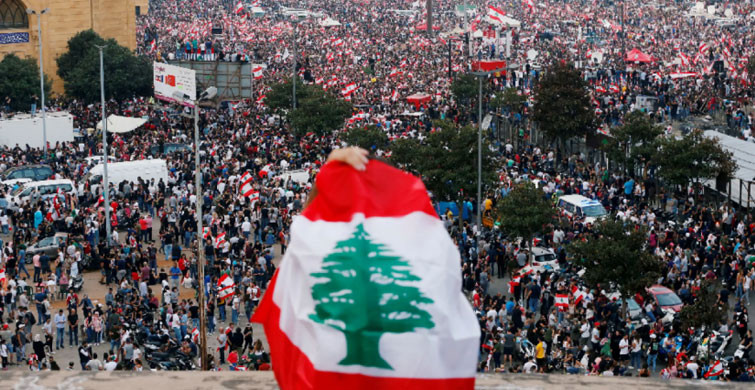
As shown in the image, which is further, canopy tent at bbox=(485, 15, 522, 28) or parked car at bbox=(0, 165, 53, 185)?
canopy tent at bbox=(485, 15, 522, 28)

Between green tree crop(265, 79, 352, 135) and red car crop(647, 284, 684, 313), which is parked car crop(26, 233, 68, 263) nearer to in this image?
red car crop(647, 284, 684, 313)

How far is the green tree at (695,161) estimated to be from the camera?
32.4m

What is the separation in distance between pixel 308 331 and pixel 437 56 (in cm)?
6768

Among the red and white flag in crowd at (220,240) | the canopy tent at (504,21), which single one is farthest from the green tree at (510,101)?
the red and white flag in crowd at (220,240)

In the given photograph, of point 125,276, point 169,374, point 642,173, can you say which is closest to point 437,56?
point 642,173

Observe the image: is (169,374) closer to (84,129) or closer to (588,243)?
(588,243)

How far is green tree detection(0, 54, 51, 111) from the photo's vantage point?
49.8 metres

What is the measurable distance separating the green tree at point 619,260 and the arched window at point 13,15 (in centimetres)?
4227

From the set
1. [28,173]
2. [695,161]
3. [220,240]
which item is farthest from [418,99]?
[220,240]

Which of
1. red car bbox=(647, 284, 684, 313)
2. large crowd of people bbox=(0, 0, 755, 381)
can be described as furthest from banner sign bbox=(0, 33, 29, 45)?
red car bbox=(647, 284, 684, 313)

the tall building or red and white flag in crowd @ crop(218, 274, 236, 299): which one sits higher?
the tall building

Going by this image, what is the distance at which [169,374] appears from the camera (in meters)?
5.43

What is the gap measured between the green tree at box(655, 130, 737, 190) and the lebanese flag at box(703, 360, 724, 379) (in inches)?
565

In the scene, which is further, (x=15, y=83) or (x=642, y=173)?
(x=15, y=83)
